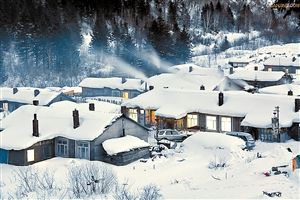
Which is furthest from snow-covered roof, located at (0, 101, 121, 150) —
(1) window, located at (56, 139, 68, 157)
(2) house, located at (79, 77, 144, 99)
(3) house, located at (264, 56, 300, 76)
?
(3) house, located at (264, 56, 300, 76)

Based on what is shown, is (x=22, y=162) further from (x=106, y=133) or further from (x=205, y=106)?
(x=205, y=106)

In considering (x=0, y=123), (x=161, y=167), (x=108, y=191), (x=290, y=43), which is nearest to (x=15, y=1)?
(x=0, y=123)

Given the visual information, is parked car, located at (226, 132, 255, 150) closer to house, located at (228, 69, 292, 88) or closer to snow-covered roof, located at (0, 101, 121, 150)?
snow-covered roof, located at (0, 101, 121, 150)

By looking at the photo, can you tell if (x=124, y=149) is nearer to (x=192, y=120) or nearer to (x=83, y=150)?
(x=83, y=150)

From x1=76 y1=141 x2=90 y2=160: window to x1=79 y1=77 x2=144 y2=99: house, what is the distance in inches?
1191

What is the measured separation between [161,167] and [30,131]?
9.41m

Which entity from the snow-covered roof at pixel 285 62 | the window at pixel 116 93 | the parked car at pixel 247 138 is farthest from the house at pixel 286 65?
the parked car at pixel 247 138

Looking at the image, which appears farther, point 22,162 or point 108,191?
point 22,162

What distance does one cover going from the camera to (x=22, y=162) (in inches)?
1248

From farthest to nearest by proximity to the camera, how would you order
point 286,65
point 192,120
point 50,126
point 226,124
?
1. point 286,65
2. point 192,120
3. point 226,124
4. point 50,126

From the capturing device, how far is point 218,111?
1590 inches

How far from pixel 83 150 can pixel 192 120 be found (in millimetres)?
12339

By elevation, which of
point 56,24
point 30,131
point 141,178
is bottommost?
point 141,178

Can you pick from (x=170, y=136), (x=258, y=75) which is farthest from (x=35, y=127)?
(x=258, y=75)
